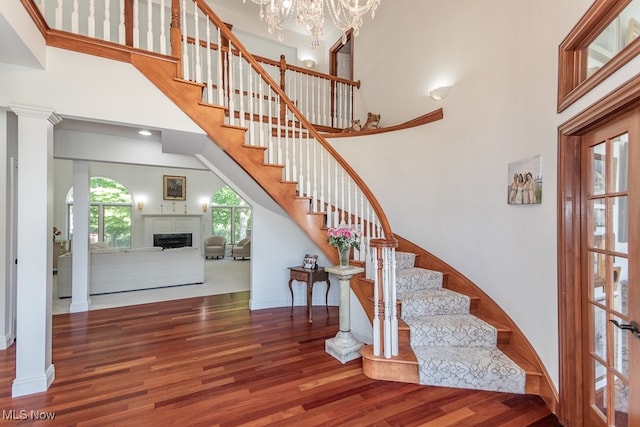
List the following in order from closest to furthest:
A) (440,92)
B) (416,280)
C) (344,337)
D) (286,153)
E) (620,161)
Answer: (620,161), (344,337), (416,280), (286,153), (440,92)

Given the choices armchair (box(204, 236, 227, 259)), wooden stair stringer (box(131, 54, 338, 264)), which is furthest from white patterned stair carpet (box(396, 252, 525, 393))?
armchair (box(204, 236, 227, 259))

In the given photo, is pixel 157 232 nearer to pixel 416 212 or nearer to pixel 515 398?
pixel 416 212

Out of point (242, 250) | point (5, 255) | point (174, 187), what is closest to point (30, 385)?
point (5, 255)

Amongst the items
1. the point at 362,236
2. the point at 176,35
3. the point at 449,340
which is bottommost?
the point at 449,340

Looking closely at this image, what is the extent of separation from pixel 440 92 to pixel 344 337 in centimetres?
309

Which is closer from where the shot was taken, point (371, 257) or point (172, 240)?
point (371, 257)

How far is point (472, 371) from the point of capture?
2365 mm

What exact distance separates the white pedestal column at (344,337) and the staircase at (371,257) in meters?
0.24

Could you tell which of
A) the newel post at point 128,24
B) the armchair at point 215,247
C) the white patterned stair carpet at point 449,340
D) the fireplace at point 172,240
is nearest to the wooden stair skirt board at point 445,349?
the white patterned stair carpet at point 449,340

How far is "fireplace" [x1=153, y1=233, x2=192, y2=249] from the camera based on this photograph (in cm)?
961

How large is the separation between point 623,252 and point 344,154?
3.35 m

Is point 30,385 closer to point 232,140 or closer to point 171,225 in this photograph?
point 232,140

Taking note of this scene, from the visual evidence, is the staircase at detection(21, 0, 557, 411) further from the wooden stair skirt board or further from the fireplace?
the fireplace

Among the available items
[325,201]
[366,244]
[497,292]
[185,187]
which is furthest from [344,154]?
[185,187]
